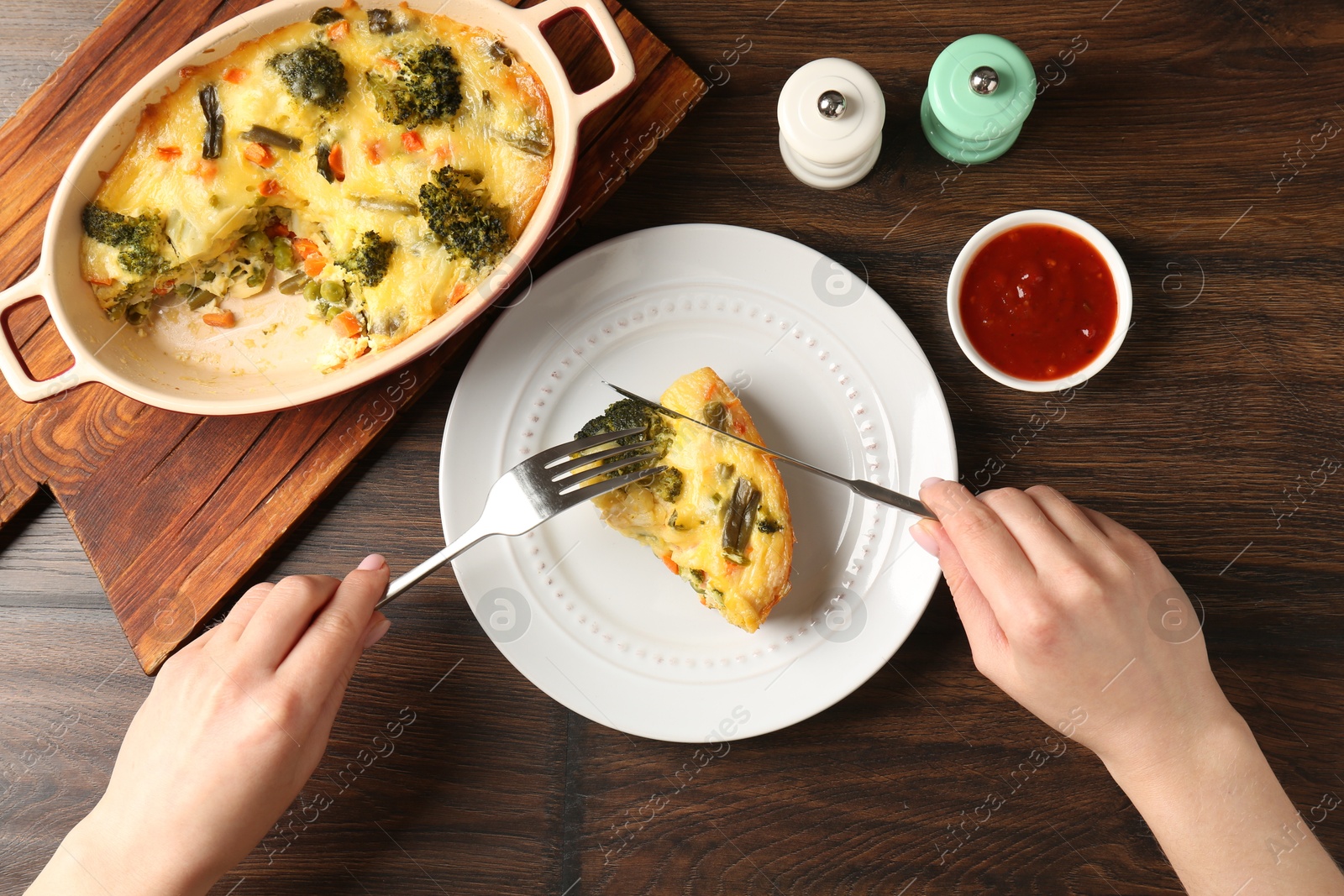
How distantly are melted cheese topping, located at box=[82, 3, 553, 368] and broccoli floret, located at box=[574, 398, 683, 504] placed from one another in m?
0.67

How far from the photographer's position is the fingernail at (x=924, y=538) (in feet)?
9.10

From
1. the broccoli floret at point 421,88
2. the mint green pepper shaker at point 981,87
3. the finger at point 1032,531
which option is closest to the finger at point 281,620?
the broccoli floret at point 421,88

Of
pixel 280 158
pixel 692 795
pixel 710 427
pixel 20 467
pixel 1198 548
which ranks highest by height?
pixel 280 158

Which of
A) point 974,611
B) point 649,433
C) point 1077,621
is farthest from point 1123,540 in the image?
point 649,433

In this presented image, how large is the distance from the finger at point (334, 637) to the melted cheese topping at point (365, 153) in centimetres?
84

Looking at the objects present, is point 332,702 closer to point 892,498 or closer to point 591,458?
point 591,458

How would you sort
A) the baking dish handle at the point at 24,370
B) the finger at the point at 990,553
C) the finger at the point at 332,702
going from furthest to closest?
the baking dish handle at the point at 24,370 < the finger at the point at 332,702 < the finger at the point at 990,553

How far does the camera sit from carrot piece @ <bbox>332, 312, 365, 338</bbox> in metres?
3.14

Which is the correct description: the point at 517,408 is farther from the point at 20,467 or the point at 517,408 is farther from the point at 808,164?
the point at 20,467

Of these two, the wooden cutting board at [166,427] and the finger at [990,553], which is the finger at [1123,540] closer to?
the finger at [990,553]

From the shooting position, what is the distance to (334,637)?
8.75 feet

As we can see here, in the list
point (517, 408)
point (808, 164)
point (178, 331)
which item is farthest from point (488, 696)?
point (808, 164)

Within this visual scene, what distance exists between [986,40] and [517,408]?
211 cm

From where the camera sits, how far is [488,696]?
3.28 meters
